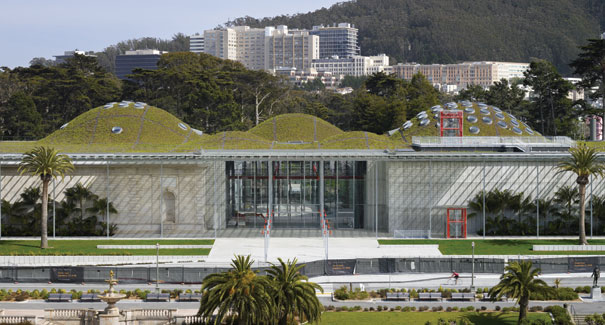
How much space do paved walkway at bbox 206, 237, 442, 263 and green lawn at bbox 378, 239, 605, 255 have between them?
1.27m

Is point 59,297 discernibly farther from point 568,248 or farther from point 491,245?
point 568,248

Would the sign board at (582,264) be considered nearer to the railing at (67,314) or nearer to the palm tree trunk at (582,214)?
the palm tree trunk at (582,214)

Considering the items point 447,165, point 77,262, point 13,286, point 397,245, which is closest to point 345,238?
point 397,245

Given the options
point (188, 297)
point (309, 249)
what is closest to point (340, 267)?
point (309, 249)

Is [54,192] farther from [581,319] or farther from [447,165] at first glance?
[581,319]

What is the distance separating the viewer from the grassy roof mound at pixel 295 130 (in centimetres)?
10400

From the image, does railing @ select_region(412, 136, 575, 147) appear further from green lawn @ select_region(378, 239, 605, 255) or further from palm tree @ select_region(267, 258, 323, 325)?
palm tree @ select_region(267, 258, 323, 325)

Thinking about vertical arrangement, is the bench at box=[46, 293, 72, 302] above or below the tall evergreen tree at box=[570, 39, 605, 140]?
below

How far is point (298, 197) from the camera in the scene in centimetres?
7938

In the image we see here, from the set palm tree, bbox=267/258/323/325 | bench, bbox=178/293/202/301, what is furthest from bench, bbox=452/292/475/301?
bench, bbox=178/293/202/301

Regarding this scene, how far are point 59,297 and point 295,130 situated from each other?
55693 mm

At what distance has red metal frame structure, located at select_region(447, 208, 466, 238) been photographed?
7312 cm

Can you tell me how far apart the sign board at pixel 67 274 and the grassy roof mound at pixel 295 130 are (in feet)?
A: 155

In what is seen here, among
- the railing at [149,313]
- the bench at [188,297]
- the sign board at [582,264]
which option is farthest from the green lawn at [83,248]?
the sign board at [582,264]
